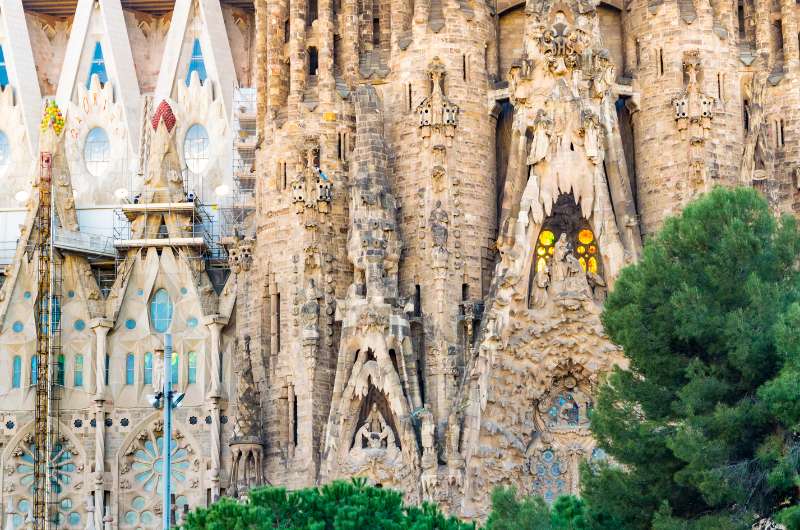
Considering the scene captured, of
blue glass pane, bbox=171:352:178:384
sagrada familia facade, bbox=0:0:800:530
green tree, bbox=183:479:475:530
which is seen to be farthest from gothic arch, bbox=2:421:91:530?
green tree, bbox=183:479:475:530

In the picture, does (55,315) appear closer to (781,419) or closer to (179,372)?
(179,372)

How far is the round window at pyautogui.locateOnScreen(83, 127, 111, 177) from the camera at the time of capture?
61750mm

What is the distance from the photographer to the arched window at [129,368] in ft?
180

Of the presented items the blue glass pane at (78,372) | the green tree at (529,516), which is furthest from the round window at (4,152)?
the green tree at (529,516)

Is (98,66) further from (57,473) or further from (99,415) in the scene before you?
(57,473)

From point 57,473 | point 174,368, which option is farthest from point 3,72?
point 57,473

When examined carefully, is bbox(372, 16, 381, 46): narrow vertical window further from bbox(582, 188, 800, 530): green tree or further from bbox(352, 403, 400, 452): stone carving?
bbox(582, 188, 800, 530): green tree

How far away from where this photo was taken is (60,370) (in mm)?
55188

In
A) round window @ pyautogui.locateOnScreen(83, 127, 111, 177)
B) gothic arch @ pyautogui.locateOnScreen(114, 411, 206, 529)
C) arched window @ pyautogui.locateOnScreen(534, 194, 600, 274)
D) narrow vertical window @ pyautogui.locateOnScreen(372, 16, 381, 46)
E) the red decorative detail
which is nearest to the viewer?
arched window @ pyautogui.locateOnScreen(534, 194, 600, 274)

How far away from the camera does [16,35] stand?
2429 inches

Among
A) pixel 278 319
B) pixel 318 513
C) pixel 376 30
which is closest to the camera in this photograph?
pixel 318 513

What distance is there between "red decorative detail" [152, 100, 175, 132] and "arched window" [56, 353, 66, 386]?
23.9ft

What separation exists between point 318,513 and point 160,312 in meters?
19.2

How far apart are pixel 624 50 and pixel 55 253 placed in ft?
53.8
